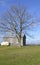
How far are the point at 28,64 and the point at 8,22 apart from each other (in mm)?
36905

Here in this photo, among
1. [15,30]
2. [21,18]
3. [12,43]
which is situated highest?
[21,18]

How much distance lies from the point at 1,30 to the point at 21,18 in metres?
6.41

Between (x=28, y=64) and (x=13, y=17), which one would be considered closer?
(x=28, y=64)

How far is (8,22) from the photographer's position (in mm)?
49031

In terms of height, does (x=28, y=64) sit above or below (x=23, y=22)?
below

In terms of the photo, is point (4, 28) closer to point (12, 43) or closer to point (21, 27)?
point (21, 27)

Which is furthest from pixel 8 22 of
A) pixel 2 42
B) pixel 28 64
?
pixel 28 64

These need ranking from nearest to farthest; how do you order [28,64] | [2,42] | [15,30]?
[28,64], [15,30], [2,42]

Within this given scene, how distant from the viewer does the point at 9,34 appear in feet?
161

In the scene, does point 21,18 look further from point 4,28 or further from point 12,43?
point 12,43

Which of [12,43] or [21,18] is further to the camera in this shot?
[12,43]

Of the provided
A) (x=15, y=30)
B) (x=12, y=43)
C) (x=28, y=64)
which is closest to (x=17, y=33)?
(x=15, y=30)

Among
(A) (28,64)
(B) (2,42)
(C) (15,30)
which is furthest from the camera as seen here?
(B) (2,42)

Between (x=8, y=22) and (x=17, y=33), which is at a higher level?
(x=8, y=22)
